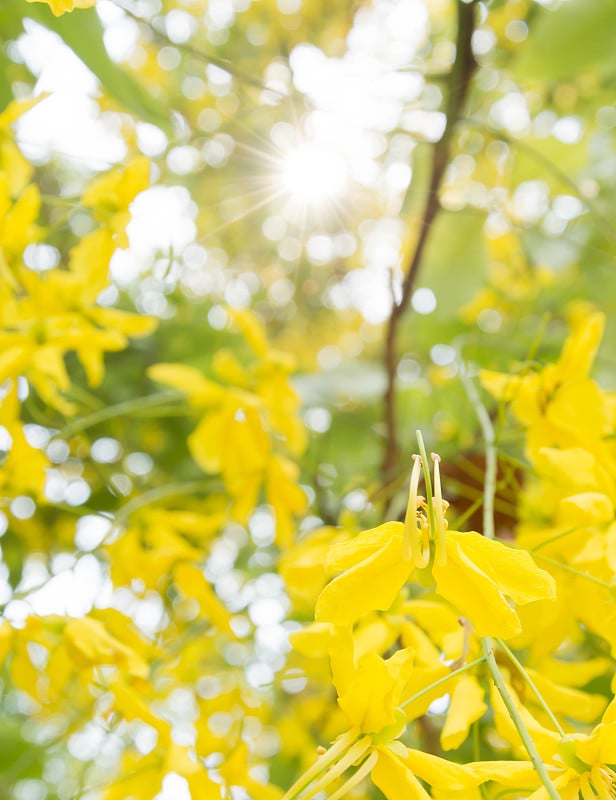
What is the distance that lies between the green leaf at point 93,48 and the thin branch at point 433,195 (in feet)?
0.80

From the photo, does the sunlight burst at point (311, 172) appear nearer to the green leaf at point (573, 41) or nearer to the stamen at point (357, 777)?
the green leaf at point (573, 41)

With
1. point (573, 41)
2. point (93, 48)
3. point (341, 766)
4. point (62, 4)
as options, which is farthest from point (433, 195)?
point (341, 766)

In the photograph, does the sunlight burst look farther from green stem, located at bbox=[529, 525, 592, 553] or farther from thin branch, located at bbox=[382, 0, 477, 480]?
green stem, located at bbox=[529, 525, 592, 553]

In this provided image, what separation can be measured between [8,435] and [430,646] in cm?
36

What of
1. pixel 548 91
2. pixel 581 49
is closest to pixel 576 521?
pixel 581 49

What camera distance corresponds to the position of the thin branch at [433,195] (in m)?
0.67

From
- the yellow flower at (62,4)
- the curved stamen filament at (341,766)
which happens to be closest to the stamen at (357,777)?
the curved stamen filament at (341,766)

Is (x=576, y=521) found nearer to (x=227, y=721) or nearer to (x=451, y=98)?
(x=451, y=98)

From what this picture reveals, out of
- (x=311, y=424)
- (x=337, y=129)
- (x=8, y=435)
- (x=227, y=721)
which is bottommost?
(x=227, y=721)

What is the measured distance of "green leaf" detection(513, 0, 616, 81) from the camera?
718mm

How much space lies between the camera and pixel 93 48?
2.02ft

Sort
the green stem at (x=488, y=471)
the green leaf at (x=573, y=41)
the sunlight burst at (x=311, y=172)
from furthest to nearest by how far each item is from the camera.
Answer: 1. the sunlight burst at (x=311, y=172)
2. the green leaf at (x=573, y=41)
3. the green stem at (x=488, y=471)

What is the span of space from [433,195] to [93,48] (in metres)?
0.30

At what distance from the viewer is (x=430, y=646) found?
447 millimetres
